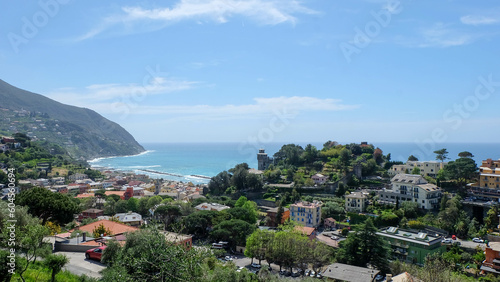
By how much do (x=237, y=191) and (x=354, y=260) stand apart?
64.4 ft

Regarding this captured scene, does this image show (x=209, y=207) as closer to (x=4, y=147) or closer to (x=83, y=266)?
(x=83, y=266)

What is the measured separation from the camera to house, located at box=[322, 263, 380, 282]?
52.2ft

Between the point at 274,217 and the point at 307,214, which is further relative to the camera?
the point at 274,217

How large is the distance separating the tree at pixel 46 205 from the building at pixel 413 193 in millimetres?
23315

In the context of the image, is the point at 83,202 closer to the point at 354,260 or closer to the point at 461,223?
the point at 354,260

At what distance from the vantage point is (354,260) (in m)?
18.8

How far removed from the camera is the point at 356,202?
28562 millimetres

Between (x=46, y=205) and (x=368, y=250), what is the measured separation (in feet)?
54.6

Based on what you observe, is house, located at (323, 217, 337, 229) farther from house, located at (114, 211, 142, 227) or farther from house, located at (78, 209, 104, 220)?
house, located at (78, 209, 104, 220)

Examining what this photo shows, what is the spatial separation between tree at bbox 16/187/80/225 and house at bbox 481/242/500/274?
22.1m

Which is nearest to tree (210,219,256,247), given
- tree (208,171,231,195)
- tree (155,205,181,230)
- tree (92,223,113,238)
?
tree (155,205,181,230)

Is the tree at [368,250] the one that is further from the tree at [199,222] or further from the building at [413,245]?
the tree at [199,222]

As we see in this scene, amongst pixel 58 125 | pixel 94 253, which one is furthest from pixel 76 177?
pixel 58 125

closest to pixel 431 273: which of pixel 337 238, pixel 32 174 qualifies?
pixel 337 238
